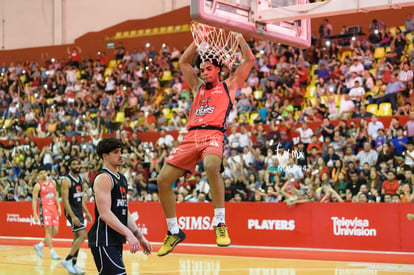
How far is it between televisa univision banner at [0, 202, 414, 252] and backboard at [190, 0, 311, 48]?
7481 mm

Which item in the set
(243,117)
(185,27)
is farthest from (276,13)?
(185,27)

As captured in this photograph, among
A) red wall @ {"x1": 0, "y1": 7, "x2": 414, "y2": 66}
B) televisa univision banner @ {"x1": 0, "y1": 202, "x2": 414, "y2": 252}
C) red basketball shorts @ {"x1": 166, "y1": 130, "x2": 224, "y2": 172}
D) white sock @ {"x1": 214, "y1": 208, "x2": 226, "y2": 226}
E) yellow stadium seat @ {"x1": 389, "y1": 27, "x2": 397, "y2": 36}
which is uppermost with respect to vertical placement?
red wall @ {"x1": 0, "y1": 7, "x2": 414, "y2": 66}

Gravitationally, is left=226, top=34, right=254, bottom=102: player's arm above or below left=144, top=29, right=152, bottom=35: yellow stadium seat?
below

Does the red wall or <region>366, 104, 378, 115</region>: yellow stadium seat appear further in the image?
the red wall

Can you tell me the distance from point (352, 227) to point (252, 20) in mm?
8776

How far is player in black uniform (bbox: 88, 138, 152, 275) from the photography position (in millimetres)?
7176

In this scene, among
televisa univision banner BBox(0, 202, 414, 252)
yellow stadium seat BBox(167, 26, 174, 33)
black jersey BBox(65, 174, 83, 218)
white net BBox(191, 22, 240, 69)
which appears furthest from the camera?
yellow stadium seat BBox(167, 26, 174, 33)

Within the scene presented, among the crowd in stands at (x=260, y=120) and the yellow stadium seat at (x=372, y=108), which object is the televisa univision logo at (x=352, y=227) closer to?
the crowd in stands at (x=260, y=120)

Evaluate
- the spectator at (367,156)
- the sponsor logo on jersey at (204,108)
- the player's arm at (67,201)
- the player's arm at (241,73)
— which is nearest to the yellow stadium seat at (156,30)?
the spectator at (367,156)

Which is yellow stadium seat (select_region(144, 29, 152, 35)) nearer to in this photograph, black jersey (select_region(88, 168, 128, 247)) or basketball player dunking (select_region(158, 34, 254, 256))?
basketball player dunking (select_region(158, 34, 254, 256))

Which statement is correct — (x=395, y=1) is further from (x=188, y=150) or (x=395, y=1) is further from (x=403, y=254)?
(x=403, y=254)

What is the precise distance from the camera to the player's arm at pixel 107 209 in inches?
278

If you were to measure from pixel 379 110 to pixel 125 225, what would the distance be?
497 inches

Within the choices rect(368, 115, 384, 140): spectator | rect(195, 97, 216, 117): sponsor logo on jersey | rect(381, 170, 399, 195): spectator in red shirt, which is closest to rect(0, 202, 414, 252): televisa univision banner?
rect(381, 170, 399, 195): spectator in red shirt
